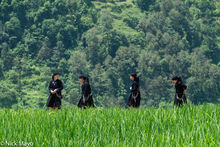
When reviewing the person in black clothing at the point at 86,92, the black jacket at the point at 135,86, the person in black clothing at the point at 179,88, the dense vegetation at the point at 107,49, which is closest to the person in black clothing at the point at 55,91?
the person in black clothing at the point at 86,92

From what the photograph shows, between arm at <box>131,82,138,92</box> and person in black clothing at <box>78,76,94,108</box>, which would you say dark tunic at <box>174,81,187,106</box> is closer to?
arm at <box>131,82,138,92</box>

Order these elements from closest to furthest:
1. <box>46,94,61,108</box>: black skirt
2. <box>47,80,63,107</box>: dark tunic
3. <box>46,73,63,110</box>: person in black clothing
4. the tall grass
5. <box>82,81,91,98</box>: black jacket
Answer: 1. the tall grass
2. <box>82,81,91,98</box>: black jacket
3. <box>46,73,63,110</box>: person in black clothing
4. <box>47,80,63,107</box>: dark tunic
5. <box>46,94,61,108</box>: black skirt

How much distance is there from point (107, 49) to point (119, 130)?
322 feet

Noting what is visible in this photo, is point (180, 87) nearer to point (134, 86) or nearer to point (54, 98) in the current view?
point (134, 86)

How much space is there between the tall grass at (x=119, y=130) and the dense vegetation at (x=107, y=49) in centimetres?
8122

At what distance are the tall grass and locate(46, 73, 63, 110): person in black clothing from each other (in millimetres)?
3739

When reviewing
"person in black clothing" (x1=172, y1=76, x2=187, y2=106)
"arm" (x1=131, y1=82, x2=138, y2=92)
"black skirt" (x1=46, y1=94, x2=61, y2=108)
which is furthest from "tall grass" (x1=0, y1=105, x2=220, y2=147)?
"arm" (x1=131, y1=82, x2=138, y2=92)

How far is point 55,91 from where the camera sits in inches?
530

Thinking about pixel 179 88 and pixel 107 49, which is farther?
pixel 107 49

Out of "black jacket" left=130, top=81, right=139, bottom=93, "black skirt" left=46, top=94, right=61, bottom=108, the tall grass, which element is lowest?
"black skirt" left=46, top=94, right=61, bottom=108

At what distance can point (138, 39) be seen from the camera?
375 ft

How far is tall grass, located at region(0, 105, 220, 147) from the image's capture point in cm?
639

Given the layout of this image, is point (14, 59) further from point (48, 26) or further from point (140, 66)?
point (140, 66)

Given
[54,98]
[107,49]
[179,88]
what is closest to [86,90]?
[54,98]
